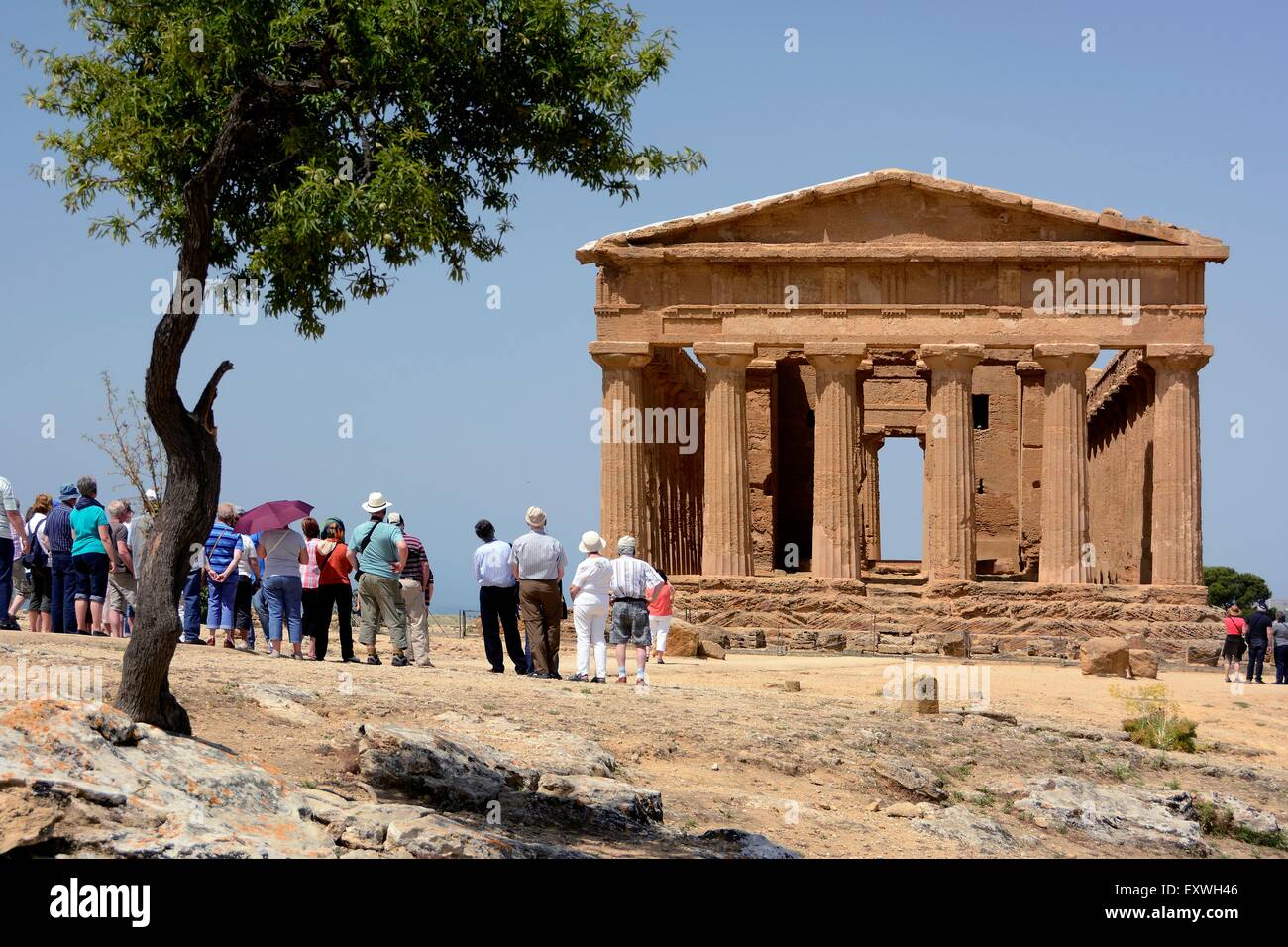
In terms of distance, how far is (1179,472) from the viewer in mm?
36438

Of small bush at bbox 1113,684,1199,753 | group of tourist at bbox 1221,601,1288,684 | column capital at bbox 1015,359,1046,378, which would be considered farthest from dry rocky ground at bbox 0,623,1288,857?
column capital at bbox 1015,359,1046,378

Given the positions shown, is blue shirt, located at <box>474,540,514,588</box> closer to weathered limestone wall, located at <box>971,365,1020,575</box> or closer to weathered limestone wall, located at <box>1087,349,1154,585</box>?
weathered limestone wall, located at <box>1087,349,1154,585</box>

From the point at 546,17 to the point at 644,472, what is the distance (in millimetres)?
25053

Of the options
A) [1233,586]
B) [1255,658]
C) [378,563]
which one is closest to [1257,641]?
[1255,658]

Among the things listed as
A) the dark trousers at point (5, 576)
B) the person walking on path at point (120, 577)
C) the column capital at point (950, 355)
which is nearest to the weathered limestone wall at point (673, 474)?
the column capital at point (950, 355)

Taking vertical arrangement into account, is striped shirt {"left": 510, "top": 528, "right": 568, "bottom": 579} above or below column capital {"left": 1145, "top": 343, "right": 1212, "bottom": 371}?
below

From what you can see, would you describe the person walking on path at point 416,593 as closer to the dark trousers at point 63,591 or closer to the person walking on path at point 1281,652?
the dark trousers at point 63,591

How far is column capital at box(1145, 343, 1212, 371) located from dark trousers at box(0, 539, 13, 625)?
82.9 feet

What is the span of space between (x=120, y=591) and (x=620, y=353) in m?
18.1

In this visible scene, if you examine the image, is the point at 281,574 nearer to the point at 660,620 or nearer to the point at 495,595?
the point at 495,595

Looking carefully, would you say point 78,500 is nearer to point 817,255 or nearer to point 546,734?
point 546,734

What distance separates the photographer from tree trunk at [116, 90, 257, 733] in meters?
11.1

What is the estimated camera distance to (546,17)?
40.8 ft
